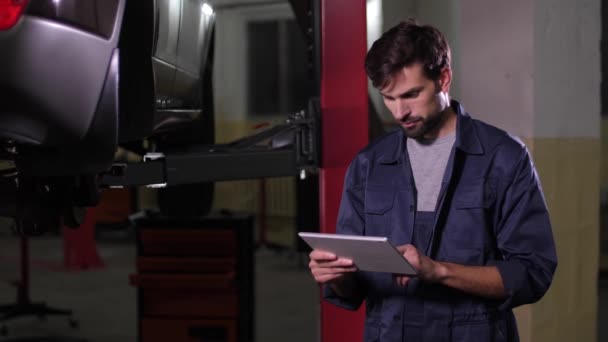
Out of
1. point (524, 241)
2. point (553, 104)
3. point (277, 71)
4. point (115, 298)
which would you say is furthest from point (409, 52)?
point (277, 71)

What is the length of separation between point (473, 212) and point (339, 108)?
4.03 feet

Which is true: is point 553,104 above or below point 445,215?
above

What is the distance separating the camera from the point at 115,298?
6.52 m

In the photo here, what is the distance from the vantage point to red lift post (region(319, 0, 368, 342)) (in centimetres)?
280

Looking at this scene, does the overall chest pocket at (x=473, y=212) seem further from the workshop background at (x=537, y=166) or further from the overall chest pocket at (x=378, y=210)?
the workshop background at (x=537, y=166)

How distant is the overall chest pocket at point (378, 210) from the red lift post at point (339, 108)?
1.03 meters

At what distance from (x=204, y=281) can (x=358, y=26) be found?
191 cm

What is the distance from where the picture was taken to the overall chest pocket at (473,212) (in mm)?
1678

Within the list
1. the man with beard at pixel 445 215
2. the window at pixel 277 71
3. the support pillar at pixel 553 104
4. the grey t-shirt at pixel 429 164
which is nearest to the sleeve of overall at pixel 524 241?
the man with beard at pixel 445 215

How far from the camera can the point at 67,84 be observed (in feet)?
5.51

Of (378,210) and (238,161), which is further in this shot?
(238,161)

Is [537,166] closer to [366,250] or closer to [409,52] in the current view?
[409,52]

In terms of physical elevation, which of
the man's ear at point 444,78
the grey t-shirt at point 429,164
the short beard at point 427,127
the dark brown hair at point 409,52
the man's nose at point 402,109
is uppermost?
the dark brown hair at point 409,52

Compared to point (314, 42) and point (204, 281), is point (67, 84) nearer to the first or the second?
point (314, 42)
